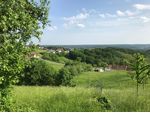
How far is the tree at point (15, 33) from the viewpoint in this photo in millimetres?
8391

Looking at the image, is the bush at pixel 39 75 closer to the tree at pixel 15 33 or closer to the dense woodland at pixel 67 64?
the dense woodland at pixel 67 64

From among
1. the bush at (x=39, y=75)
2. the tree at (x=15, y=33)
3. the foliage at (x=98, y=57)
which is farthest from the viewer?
the foliage at (x=98, y=57)

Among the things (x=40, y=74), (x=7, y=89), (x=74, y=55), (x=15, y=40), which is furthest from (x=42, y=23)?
(x=74, y=55)

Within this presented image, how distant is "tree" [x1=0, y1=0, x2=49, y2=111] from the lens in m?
8.39

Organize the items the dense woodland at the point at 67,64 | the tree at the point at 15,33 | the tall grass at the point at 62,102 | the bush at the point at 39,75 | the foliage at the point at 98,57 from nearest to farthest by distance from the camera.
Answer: the tree at the point at 15,33
the tall grass at the point at 62,102
the bush at the point at 39,75
the dense woodland at the point at 67,64
the foliage at the point at 98,57

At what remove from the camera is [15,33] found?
8859 millimetres

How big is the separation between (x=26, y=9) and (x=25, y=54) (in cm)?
130

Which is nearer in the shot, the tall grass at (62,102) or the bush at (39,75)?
the tall grass at (62,102)

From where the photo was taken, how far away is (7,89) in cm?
934

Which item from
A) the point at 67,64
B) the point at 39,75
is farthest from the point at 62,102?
the point at 67,64

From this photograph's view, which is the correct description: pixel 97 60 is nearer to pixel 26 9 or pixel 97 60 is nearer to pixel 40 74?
pixel 40 74

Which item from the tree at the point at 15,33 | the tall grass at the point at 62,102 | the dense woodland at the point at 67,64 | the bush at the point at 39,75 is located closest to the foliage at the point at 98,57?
the dense woodland at the point at 67,64

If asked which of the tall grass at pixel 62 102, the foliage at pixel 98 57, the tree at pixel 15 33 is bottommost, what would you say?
the foliage at pixel 98 57

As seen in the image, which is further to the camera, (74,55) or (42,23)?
(74,55)
